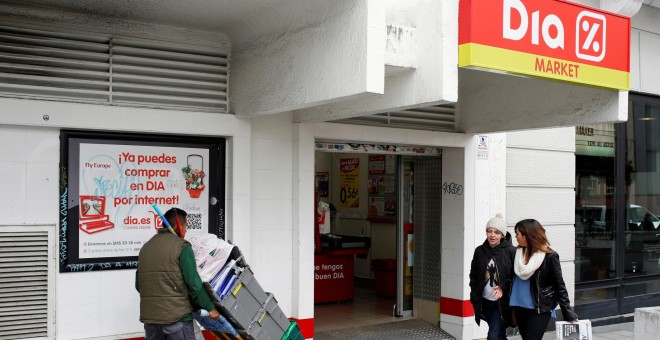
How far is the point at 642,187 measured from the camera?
11406 millimetres

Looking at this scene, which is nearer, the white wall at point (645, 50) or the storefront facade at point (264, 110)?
the storefront facade at point (264, 110)

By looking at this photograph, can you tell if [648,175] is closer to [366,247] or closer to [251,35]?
[366,247]

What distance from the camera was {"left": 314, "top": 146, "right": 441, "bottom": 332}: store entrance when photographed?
368 inches

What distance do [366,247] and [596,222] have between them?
11.6ft

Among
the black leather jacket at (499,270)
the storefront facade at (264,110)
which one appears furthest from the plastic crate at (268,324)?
the black leather jacket at (499,270)

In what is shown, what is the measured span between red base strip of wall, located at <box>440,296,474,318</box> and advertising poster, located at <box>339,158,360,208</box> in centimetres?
469

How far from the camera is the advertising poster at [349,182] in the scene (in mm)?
13281

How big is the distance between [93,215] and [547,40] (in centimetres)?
433

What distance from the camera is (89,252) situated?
20.1 ft

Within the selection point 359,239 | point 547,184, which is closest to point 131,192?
point 359,239

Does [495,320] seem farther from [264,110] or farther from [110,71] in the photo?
[110,71]

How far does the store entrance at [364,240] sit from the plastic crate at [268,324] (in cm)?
238

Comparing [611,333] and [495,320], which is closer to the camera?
[495,320]

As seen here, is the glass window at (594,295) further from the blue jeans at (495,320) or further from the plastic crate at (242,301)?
the plastic crate at (242,301)
